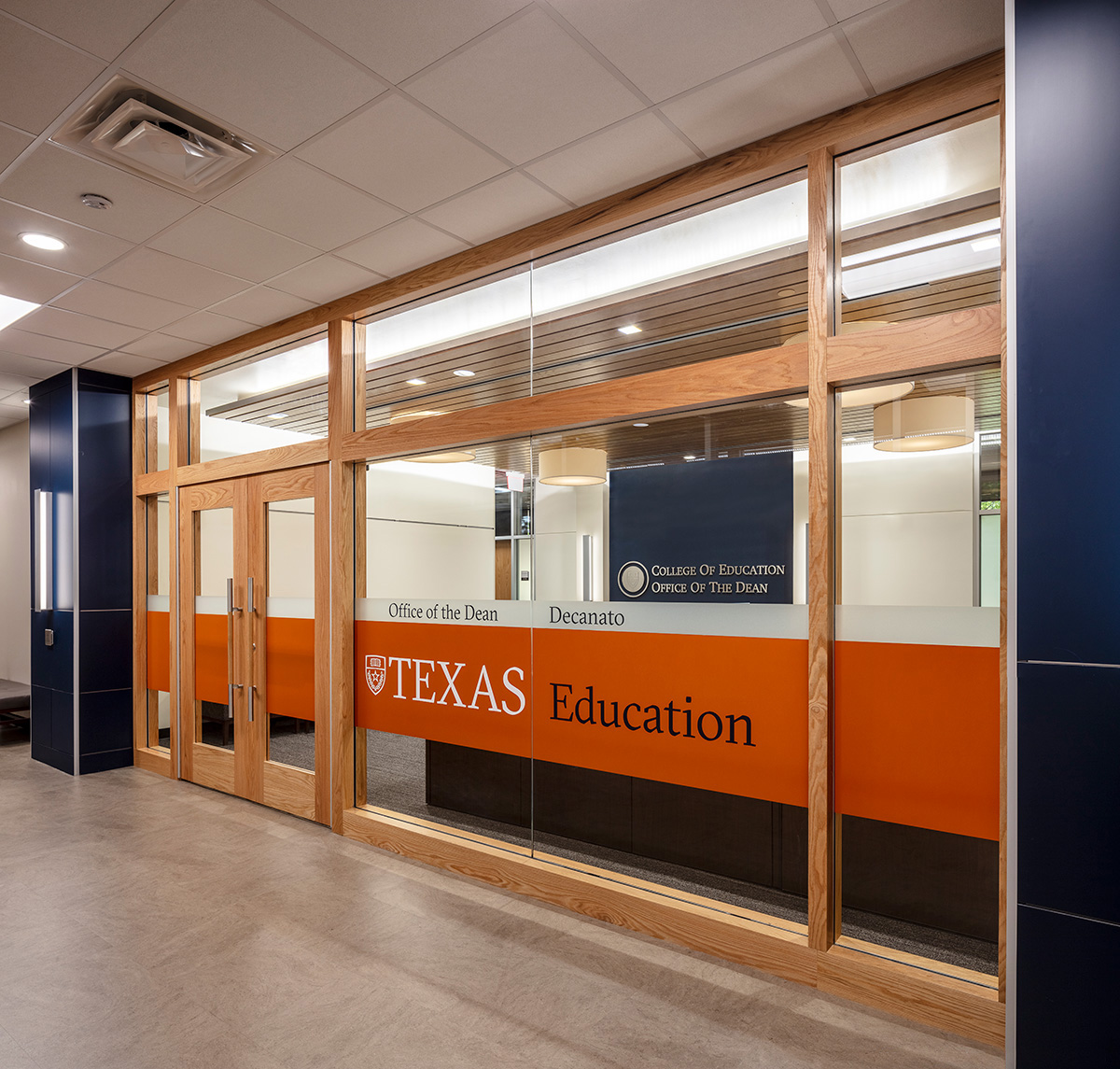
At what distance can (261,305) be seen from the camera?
4641mm

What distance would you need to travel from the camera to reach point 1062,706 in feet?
6.50

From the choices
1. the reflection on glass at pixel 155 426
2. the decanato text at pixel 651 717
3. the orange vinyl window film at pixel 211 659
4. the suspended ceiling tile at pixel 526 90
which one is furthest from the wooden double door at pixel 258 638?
the suspended ceiling tile at pixel 526 90

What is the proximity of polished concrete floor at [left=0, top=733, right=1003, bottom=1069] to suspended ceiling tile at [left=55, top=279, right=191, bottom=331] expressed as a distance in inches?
123

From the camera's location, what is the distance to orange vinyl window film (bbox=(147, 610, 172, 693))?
5898mm

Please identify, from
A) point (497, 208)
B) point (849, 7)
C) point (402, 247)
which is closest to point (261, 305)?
point (402, 247)

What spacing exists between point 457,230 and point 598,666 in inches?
86.4

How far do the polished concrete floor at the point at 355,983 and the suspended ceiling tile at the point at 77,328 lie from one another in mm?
3159

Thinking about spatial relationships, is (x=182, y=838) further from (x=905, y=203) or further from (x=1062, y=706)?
(x=905, y=203)

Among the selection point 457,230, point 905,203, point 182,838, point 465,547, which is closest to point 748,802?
point 465,547

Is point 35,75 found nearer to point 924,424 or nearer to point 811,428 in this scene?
point 811,428

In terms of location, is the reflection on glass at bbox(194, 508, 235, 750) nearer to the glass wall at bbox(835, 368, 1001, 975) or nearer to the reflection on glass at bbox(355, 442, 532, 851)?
the reflection on glass at bbox(355, 442, 532, 851)

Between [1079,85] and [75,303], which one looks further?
[75,303]

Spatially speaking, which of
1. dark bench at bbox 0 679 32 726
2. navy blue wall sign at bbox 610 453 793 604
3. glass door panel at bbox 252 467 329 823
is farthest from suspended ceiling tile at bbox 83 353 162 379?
navy blue wall sign at bbox 610 453 793 604

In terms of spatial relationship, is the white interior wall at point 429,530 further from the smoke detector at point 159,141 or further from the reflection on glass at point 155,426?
the reflection on glass at point 155,426
